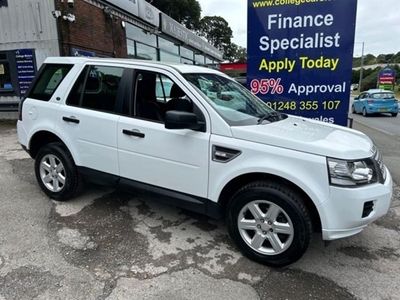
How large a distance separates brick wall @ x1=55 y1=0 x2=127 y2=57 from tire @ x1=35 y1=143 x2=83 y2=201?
731 cm

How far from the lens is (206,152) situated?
3.29 m

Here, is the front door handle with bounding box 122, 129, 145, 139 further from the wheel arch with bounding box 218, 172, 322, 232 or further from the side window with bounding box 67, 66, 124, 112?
the wheel arch with bounding box 218, 172, 322, 232

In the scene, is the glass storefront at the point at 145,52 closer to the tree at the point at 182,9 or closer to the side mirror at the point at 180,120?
the side mirror at the point at 180,120

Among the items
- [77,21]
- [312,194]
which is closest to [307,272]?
[312,194]

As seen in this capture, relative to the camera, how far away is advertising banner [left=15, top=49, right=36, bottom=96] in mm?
10969

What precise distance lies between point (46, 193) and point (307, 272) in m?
3.46

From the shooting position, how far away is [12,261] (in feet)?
10.5

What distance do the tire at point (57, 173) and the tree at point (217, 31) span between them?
64.0 meters

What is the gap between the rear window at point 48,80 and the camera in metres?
4.40

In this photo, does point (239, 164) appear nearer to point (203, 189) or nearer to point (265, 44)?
point (203, 189)

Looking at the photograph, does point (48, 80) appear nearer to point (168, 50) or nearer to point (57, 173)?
point (57, 173)

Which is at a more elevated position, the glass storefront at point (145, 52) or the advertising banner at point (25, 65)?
the glass storefront at point (145, 52)

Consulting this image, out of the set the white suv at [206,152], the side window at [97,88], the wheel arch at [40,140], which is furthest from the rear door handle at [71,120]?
the wheel arch at [40,140]

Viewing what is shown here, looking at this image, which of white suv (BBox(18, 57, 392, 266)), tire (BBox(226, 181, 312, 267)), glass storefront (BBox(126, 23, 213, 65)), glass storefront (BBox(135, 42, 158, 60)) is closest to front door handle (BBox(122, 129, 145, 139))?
white suv (BBox(18, 57, 392, 266))
